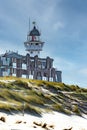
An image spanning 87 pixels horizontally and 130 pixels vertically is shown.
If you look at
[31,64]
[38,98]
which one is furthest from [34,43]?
[38,98]

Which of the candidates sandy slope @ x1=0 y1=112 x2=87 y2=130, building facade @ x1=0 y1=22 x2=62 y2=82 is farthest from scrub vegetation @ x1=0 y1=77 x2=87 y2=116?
building facade @ x1=0 y1=22 x2=62 y2=82

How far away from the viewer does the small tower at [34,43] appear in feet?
489

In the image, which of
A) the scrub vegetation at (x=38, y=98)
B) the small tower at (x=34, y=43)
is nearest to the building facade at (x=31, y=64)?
the small tower at (x=34, y=43)

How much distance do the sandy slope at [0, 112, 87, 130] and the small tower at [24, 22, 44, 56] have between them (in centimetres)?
10433

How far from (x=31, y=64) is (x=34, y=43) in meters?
20.2

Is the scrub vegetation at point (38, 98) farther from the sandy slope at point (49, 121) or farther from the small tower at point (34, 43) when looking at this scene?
the small tower at point (34, 43)

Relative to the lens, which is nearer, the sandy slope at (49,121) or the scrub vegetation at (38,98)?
the sandy slope at (49,121)

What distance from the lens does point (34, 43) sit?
151 m

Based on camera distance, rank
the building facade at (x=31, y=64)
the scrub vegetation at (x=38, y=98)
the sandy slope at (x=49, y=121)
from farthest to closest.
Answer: the building facade at (x=31, y=64) → the scrub vegetation at (x=38, y=98) → the sandy slope at (x=49, y=121)

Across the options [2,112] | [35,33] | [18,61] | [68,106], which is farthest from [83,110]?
[35,33]

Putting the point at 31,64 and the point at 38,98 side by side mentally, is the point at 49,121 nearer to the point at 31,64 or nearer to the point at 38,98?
the point at 38,98

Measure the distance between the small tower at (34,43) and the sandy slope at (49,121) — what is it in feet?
342

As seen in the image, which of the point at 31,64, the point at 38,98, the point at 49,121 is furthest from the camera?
the point at 31,64

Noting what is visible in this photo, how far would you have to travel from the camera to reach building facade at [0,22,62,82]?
12850 centimetres
